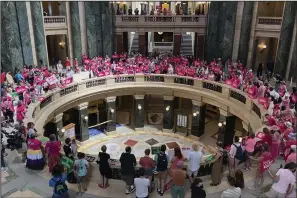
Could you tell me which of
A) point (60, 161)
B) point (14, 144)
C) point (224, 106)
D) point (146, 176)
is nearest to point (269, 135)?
point (146, 176)

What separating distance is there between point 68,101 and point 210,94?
1014 cm


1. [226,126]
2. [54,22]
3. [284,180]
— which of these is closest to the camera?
[284,180]

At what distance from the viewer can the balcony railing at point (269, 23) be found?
75.3 ft

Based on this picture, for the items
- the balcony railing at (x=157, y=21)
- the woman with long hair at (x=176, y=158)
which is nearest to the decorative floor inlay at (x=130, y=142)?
the balcony railing at (x=157, y=21)

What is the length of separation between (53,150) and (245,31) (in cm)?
1997

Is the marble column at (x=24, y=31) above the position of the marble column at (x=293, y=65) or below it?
above

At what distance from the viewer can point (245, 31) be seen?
24656mm

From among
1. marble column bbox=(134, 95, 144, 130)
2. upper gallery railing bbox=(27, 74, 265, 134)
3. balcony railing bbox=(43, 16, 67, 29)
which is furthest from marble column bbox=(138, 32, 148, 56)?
balcony railing bbox=(43, 16, 67, 29)

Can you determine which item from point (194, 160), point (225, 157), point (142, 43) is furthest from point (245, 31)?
point (194, 160)

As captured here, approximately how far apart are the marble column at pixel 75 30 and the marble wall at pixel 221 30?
11.5 m

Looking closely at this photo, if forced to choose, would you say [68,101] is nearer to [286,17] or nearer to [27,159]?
[27,159]

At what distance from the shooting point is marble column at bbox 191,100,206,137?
23672 millimetres

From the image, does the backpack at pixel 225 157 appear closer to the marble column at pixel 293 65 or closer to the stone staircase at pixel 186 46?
the marble column at pixel 293 65

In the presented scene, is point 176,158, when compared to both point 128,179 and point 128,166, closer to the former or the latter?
point 128,166
